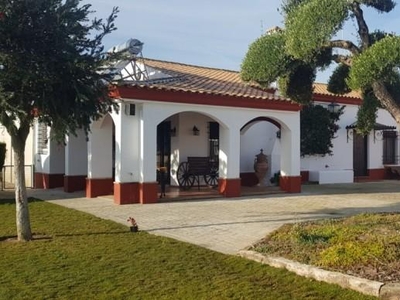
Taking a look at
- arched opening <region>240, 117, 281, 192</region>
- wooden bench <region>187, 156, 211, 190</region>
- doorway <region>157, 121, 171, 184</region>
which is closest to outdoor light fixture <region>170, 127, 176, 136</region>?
doorway <region>157, 121, 171, 184</region>

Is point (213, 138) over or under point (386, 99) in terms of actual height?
under

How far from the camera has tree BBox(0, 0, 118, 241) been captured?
6801 mm

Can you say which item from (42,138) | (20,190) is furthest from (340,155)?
(20,190)

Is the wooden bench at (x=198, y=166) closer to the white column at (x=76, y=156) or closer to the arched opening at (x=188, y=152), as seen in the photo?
the arched opening at (x=188, y=152)

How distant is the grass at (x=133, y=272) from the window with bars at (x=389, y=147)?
58.0ft

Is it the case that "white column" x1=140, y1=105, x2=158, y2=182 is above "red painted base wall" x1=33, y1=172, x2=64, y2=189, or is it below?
above

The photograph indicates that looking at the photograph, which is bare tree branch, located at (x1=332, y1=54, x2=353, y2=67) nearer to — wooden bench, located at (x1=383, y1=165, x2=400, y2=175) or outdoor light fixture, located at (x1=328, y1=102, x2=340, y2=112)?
outdoor light fixture, located at (x1=328, y1=102, x2=340, y2=112)

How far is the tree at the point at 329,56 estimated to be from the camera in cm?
620

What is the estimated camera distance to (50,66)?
22.6ft

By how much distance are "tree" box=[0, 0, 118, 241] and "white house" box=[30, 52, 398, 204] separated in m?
2.77

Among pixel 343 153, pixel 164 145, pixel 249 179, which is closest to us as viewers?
pixel 164 145

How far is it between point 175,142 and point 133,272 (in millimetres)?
10950

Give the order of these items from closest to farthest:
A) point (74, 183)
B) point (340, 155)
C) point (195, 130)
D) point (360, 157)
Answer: point (74, 183), point (195, 130), point (340, 155), point (360, 157)

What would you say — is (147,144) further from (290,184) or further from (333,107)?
(333,107)
